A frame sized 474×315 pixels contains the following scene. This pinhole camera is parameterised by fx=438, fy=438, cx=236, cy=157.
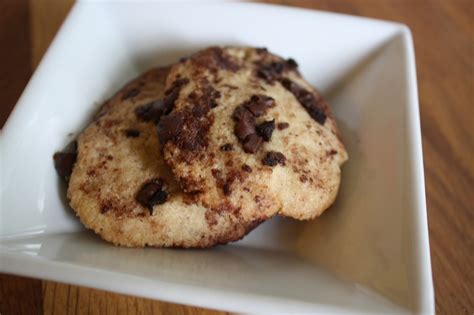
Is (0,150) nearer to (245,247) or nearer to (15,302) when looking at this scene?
(15,302)

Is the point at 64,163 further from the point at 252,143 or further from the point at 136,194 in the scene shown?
the point at 252,143

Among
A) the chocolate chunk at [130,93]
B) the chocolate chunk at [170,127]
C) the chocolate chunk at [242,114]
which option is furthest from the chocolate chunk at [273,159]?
the chocolate chunk at [130,93]

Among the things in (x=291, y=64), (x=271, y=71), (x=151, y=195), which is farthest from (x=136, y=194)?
(x=291, y=64)

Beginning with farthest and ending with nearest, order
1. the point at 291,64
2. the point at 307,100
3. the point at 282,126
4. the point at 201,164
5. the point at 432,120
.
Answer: the point at 432,120 < the point at 291,64 < the point at 307,100 < the point at 282,126 < the point at 201,164

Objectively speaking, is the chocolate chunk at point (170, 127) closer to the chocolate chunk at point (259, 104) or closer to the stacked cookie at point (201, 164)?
the stacked cookie at point (201, 164)

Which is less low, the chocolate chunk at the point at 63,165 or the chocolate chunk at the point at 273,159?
the chocolate chunk at the point at 273,159

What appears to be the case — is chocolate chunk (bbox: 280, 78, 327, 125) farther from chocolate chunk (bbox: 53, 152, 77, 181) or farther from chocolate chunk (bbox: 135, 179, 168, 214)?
chocolate chunk (bbox: 53, 152, 77, 181)
